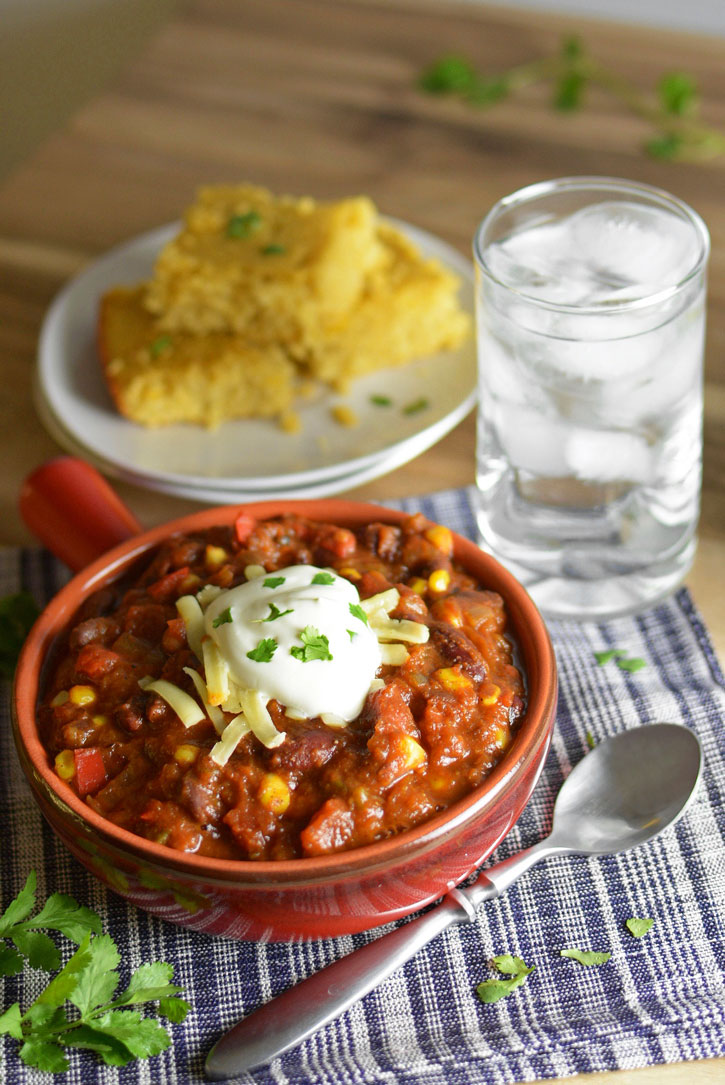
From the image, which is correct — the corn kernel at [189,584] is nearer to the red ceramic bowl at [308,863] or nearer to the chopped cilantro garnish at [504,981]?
the red ceramic bowl at [308,863]

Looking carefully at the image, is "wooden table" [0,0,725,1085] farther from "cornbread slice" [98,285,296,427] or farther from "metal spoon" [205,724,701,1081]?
"metal spoon" [205,724,701,1081]

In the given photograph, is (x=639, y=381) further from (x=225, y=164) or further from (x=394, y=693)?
(x=225, y=164)

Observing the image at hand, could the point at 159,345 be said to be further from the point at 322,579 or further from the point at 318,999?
the point at 318,999

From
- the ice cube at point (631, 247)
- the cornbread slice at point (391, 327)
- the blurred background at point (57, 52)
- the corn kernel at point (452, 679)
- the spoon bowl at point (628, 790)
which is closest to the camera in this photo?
the corn kernel at point (452, 679)

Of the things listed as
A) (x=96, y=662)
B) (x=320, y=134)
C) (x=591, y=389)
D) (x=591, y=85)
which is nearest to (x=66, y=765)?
(x=96, y=662)

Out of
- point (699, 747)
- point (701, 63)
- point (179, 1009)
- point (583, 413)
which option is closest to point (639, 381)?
point (583, 413)

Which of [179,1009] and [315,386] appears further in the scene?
[315,386]

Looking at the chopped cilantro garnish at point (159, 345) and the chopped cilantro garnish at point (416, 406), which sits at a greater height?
the chopped cilantro garnish at point (159, 345)

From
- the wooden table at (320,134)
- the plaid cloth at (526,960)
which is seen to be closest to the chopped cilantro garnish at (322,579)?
the plaid cloth at (526,960)
